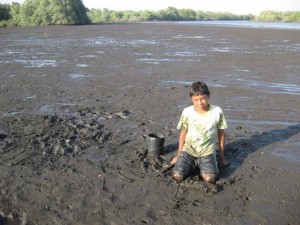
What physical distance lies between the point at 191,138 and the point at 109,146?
5.47 feet

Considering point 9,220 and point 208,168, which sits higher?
point 208,168

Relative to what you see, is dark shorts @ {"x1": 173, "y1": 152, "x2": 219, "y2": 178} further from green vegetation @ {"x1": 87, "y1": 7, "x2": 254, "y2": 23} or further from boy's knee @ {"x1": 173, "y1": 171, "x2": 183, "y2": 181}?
green vegetation @ {"x1": 87, "y1": 7, "x2": 254, "y2": 23}

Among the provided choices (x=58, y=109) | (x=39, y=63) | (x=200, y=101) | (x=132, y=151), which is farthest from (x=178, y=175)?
(x=39, y=63)

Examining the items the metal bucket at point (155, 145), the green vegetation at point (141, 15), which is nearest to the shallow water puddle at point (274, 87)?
the metal bucket at point (155, 145)

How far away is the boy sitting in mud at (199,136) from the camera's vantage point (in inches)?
198

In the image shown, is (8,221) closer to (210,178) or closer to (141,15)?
(210,178)

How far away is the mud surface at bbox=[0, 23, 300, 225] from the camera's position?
4281 mm

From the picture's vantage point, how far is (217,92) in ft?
34.2

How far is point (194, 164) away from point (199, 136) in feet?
1.33

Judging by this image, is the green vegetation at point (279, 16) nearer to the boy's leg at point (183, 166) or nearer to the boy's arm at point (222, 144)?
the boy's arm at point (222, 144)

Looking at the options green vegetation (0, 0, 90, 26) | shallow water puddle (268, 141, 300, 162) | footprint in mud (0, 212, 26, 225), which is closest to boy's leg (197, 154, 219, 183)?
shallow water puddle (268, 141, 300, 162)

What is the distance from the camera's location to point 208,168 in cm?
493

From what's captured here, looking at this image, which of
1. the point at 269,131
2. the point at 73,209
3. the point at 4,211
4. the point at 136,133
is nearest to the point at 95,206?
the point at 73,209

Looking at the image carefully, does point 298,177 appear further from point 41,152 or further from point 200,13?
point 200,13
